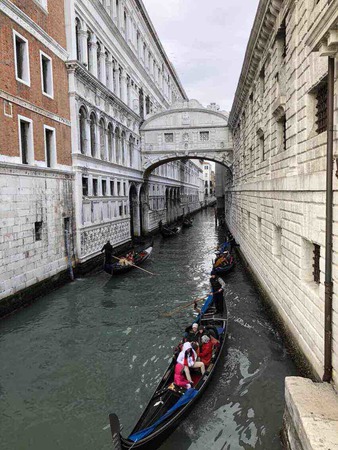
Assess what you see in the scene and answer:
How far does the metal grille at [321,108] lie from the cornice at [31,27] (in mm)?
8484

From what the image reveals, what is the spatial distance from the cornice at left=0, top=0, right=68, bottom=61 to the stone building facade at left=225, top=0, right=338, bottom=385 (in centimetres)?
674

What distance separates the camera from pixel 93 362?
742 cm

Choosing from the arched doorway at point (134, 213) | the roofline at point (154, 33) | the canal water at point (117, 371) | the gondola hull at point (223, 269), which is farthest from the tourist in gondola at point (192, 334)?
the roofline at point (154, 33)

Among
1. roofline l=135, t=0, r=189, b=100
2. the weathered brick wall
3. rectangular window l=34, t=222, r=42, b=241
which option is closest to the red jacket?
rectangular window l=34, t=222, r=42, b=241

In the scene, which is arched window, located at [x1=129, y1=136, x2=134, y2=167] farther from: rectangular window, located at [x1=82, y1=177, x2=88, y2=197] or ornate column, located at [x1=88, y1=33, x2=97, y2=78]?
rectangular window, located at [x1=82, y1=177, x2=88, y2=197]

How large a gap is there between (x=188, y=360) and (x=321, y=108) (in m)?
4.88

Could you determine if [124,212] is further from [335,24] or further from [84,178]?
[335,24]

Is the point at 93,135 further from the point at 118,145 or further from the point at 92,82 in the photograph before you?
the point at 118,145

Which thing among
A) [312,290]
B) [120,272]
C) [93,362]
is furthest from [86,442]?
[120,272]

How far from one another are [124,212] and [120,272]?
22.1ft

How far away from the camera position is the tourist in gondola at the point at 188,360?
19.7 feet

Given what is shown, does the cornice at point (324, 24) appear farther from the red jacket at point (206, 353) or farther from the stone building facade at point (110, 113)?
the stone building facade at point (110, 113)

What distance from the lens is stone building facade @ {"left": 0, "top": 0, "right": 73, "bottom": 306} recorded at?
382 inches

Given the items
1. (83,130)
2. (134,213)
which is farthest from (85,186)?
(134,213)
